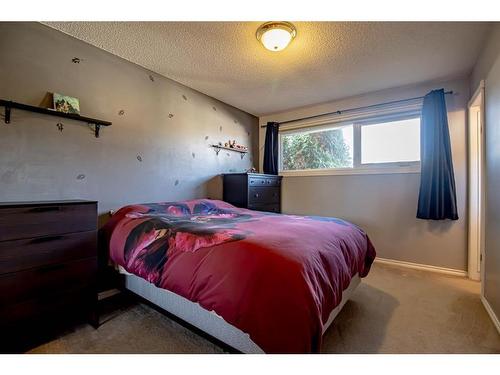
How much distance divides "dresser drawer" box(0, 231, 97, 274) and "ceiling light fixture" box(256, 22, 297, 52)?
190 centimetres

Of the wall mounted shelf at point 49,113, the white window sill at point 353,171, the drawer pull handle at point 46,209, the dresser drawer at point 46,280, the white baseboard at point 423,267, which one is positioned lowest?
the white baseboard at point 423,267

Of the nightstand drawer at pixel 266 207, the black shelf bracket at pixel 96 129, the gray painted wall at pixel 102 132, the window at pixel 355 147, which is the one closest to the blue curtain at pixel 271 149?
the window at pixel 355 147

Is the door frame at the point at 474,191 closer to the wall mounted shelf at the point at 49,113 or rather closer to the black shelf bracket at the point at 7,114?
the wall mounted shelf at the point at 49,113

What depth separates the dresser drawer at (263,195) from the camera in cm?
321

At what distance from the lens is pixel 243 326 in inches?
40.2

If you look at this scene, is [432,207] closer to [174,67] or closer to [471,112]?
[471,112]

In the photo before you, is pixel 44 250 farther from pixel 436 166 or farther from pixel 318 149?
pixel 436 166

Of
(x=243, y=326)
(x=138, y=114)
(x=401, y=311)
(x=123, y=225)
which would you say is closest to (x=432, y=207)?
(x=401, y=311)

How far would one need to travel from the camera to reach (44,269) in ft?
4.54

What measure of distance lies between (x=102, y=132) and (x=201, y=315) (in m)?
1.81

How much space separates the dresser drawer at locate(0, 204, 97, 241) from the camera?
4.15 ft

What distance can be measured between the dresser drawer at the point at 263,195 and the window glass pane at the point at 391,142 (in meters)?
1.33

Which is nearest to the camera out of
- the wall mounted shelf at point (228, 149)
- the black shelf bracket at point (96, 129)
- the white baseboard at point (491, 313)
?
the white baseboard at point (491, 313)

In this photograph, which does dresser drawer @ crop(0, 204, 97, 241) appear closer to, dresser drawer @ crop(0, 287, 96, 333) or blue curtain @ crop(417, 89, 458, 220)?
dresser drawer @ crop(0, 287, 96, 333)
